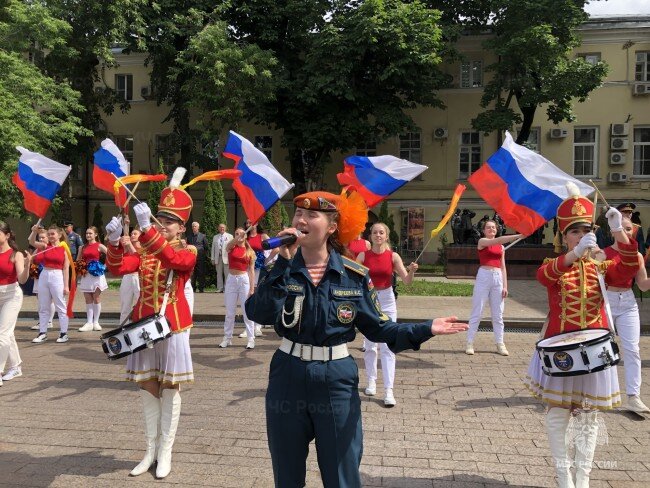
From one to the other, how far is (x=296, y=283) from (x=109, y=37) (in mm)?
23083

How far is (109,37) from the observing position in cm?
2292

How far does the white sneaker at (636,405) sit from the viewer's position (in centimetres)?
612

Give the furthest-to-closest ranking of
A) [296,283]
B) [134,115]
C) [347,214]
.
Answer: [134,115]
[347,214]
[296,283]

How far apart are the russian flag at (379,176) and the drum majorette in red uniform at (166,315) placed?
2261mm

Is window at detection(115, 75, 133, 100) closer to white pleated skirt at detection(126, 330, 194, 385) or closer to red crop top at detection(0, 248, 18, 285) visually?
red crop top at detection(0, 248, 18, 285)

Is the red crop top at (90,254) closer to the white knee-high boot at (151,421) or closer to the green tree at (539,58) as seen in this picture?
the white knee-high boot at (151,421)

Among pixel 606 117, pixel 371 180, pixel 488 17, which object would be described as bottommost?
pixel 371 180

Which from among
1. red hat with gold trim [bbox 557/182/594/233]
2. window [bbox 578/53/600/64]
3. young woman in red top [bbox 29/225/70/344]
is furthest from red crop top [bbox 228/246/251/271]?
window [bbox 578/53/600/64]

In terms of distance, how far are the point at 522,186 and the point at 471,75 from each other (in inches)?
1055

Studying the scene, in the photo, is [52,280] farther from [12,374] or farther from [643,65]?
[643,65]

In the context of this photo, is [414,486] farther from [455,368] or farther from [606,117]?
[606,117]

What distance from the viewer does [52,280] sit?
33.8 ft

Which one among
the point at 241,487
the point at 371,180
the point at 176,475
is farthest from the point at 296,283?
the point at 371,180

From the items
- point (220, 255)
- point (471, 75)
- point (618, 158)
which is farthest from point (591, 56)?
point (220, 255)
